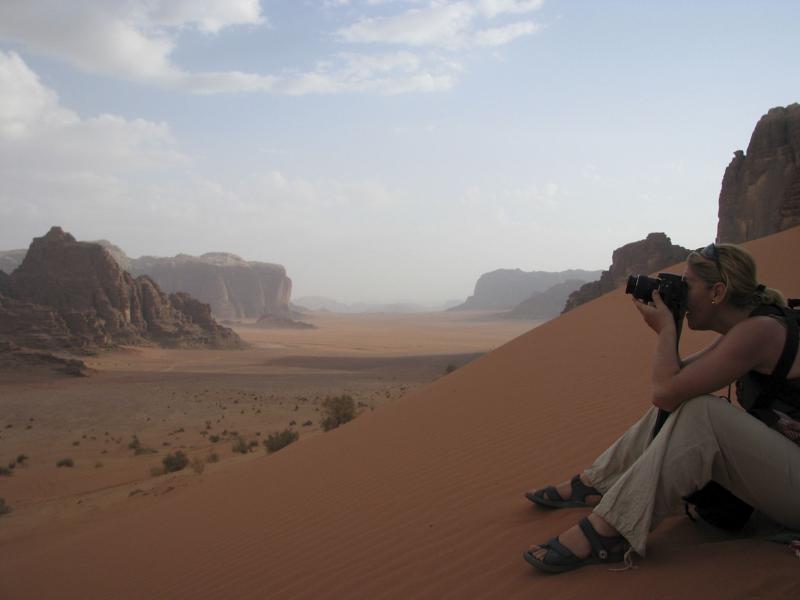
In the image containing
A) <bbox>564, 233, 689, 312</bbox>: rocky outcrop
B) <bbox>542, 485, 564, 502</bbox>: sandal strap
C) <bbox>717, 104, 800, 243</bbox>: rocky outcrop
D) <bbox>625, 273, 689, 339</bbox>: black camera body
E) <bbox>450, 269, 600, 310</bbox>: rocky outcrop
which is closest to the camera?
<bbox>625, 273, 689, 339</bbox>: black camera body

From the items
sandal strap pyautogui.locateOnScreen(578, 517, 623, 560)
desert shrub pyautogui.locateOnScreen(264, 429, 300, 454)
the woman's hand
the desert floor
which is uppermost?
the woman's hand

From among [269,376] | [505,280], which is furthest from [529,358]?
[505,280]

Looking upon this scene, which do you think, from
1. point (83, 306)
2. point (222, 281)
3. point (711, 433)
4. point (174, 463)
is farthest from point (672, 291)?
point (222, 281)

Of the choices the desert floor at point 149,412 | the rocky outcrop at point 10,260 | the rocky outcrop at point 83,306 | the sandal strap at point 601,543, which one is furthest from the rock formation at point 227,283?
the sandal strap at point 601,543

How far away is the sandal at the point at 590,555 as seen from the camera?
8.69 feet

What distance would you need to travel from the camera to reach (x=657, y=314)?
288cm

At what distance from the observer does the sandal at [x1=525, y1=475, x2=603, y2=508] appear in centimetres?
335

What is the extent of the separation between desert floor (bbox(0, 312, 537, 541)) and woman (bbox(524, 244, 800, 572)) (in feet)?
28.3

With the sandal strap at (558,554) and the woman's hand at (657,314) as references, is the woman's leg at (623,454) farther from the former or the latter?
the sandal strap at (558,554)

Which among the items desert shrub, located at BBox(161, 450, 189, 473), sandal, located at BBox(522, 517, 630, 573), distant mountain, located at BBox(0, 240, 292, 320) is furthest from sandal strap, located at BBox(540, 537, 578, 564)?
distant mountain, located at BBox(0, 240, 292, 320)

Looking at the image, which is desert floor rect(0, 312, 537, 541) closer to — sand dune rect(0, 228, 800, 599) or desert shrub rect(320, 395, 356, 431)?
desert shrub rect(320, 395, 356, 431)

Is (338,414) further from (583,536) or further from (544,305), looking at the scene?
(544,305)

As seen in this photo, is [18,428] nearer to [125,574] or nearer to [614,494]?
[125,574]

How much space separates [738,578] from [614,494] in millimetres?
513
